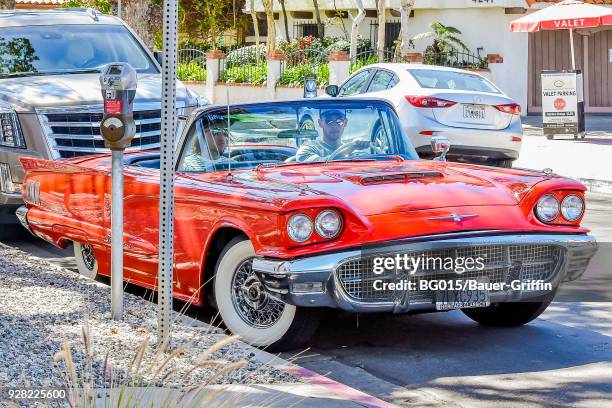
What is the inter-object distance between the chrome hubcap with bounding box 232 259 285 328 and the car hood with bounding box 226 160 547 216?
0.53 meters

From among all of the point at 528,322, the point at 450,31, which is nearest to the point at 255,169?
the point at 528,322

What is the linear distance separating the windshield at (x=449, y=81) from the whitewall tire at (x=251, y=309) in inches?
400

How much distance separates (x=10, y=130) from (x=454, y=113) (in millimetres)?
6785

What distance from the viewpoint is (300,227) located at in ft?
22.8

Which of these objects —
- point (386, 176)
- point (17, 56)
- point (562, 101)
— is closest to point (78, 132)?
point (17, 56)

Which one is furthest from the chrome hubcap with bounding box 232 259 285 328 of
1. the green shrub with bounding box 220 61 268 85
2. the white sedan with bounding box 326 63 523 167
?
the green shrub with bounding box 220 61 268 85

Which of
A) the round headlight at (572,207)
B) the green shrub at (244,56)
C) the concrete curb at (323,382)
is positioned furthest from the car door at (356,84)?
the green shrub at (244,56)

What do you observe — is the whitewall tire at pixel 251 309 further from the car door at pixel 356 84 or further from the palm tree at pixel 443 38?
the palm tree at pixel 443 38

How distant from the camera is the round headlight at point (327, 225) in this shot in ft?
22.8

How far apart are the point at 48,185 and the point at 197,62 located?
30594 millimetres

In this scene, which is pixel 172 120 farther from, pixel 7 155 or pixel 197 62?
pixel 197 62

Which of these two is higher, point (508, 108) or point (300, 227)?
point (508, 108)

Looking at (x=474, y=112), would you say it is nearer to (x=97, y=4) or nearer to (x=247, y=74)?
(x=247, y=74)

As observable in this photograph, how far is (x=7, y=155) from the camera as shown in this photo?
11.7m
